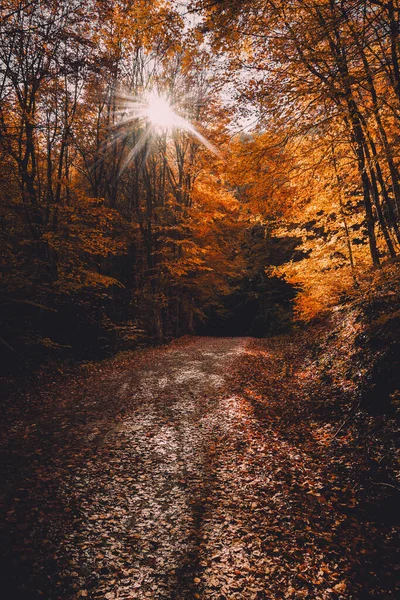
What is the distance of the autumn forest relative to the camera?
10.8ft

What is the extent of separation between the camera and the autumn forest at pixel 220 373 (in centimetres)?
328

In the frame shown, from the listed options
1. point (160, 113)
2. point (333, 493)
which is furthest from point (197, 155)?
point (333, 493)

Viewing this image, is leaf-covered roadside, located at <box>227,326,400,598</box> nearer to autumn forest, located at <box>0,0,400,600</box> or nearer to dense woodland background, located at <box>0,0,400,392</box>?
autumn forest, located at <box>0,0,400,600</box>

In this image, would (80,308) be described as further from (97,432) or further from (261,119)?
(261,119)

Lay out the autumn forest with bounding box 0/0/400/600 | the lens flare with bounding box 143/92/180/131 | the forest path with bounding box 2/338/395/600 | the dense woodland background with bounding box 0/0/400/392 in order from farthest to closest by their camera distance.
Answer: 1. the lens flare with bounding box 143/92/180/131
2. the dense woodland background with bounding box 0/0/400/392
3. the autumn forest with bounding box 0/0/400/600
4. the forest path with bounding box 2/338/395/600

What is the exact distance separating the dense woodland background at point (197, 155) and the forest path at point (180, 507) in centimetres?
288

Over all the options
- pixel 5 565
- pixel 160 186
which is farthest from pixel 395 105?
pixel 160 186

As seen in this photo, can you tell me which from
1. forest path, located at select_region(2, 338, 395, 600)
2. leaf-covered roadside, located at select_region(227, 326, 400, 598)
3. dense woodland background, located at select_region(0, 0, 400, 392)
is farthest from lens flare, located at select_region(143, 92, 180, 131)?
leaf-covered roadside, located at select_region(227, 326, 400, 598)

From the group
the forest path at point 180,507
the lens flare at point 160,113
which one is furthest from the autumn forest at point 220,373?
the lens flare at point 160,113

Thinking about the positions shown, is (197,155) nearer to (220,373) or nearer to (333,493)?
(220,373)

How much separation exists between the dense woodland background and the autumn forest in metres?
0.08

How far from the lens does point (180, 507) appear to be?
4.01m

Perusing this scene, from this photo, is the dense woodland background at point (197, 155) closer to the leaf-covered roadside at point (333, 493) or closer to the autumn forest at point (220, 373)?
the autumn forest at point (220, 373)

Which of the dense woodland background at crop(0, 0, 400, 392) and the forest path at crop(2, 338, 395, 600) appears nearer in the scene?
the forest path at crop(2, 338, 395, 600)
